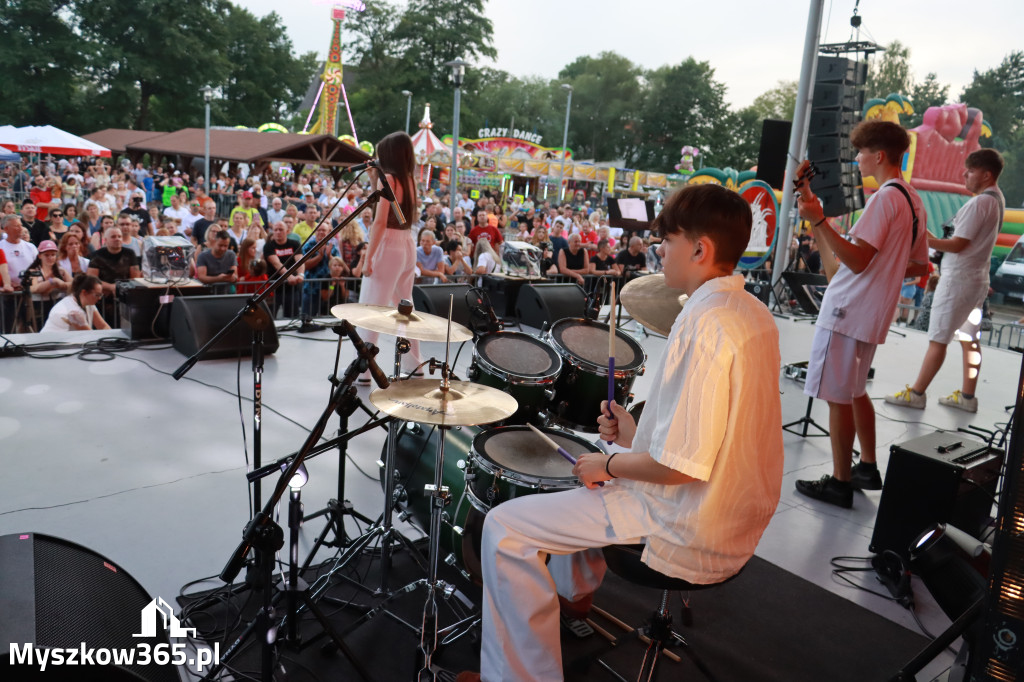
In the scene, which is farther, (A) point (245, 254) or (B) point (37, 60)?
(B) point (37, 60)

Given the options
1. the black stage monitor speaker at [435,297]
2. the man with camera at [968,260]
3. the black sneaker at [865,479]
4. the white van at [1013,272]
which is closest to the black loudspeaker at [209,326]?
the black stage monitor speaker at [435,297]

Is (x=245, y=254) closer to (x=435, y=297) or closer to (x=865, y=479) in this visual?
(x=435, y=297)

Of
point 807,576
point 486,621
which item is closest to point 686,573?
point 486,621

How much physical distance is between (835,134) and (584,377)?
554cm

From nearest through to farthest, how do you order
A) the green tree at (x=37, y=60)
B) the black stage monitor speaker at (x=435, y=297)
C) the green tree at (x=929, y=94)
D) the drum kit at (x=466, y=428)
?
the drum kit at (x=466, y=428)
the black stage monitor speaker at (x=435, y=297)
the green tree at (x=37, y=60)
the green tree at (x=929, y=94)

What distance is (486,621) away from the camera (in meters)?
2.18

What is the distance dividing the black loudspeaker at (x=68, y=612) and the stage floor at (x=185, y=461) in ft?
2.98

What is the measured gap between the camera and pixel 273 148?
15.7 metres

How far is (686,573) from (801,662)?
3.75 feet

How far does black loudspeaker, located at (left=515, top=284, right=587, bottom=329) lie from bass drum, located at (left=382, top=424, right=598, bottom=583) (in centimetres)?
443

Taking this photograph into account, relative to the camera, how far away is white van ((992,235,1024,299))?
16.4 meters

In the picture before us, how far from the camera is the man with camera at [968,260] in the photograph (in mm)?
5156

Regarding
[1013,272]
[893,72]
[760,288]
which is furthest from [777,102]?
[760,288]

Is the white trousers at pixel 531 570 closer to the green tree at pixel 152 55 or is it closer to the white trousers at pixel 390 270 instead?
the white trousers at pixel 390 270
